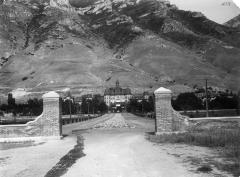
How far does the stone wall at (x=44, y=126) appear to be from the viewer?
923 inches

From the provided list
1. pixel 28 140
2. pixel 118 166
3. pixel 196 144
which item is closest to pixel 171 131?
pixel 196 144

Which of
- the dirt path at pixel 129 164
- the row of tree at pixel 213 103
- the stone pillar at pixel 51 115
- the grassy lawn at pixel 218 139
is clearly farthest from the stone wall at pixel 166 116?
the row of tree at pixel 213 103

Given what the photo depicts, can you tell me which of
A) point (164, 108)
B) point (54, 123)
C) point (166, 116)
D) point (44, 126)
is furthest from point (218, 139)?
point (44, 126)

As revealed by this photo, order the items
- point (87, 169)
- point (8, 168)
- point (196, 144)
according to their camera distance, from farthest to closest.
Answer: point (196, 144)
point (8, 168)
point (87, 169)

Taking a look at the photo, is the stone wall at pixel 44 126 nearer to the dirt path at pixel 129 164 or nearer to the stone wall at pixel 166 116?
the stone wall at pixel 166 116

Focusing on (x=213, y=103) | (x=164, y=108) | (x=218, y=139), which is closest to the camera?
(x=218, y=139)

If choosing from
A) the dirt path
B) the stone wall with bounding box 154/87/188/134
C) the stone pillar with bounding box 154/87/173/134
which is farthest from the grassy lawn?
the dirt path

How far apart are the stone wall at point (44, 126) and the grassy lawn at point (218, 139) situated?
18.8 feet

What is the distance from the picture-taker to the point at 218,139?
18922 millimetres

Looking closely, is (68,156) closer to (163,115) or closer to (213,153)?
(213,153)

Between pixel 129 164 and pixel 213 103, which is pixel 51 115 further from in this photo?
pixel 213 103

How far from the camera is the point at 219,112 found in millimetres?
53750

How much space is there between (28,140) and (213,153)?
38.4 ft

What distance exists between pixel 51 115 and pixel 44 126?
0.79 m
